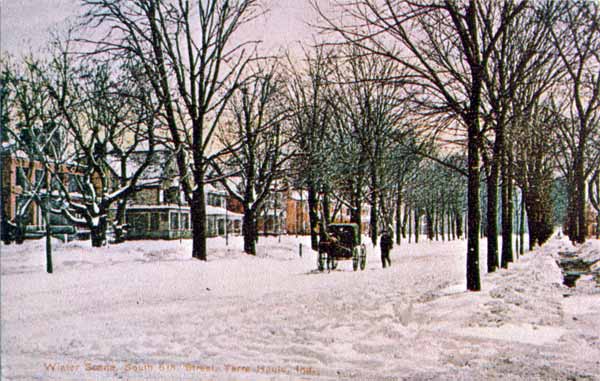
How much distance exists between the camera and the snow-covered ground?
187 inches

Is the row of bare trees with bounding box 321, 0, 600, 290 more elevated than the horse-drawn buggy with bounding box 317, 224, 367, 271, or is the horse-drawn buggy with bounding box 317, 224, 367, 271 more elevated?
the row of bare trees with bounding box 321, 0, 600, 290

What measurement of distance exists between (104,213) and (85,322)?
41.6ft

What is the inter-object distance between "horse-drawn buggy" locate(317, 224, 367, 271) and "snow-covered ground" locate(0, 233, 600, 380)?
672 cm

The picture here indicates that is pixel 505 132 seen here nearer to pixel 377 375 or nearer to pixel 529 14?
pixel 529 14

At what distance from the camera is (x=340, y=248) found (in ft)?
54.3

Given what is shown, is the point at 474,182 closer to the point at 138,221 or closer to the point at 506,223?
the point at 506,223

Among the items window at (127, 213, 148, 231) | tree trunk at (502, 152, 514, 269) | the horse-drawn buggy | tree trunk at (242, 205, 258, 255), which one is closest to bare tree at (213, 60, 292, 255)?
tree trunk at (242, 205, 258, 255)

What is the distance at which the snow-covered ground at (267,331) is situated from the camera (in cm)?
475

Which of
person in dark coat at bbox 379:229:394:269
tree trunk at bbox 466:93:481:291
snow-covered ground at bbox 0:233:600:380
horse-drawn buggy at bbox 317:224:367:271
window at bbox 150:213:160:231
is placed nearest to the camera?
snow-covered ground at bbox 0:233:600:380

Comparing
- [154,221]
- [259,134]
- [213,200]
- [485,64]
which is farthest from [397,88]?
[213,200]

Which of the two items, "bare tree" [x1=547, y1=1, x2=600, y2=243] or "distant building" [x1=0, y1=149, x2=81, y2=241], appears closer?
"distant building" [x1=0, y1=149, x2=81, y2=241]

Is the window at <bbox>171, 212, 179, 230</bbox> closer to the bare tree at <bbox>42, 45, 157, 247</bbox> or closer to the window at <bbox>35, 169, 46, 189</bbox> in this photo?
the bare tree at <bbox>42, 45, 157, 247</bbox>

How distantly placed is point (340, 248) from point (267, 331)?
10.7 metres

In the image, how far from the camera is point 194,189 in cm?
1301
